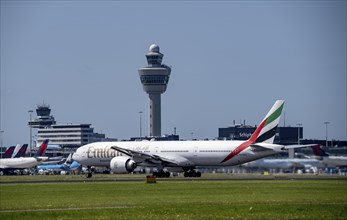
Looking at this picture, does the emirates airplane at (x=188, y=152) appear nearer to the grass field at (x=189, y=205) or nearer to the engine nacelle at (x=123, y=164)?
the engine nacelle at (x=123, y=164)

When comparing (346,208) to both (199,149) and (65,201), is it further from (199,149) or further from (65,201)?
(199,149)

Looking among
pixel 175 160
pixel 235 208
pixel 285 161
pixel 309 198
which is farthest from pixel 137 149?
pixel 235 208

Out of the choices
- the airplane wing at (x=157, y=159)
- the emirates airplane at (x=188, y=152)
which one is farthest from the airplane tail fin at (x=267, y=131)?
the airplane wing at (x=157, y=159)

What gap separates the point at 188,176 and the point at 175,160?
129 inches

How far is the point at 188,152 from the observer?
97688mm

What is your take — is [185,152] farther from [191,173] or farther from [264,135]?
[264,135]

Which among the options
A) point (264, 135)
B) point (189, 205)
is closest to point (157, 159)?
point (264, 135)

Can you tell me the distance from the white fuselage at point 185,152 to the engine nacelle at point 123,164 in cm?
549

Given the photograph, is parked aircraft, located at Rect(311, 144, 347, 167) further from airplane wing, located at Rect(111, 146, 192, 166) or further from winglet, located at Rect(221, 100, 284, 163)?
airplane wing, located at Rect(111, 146, 192, 166)

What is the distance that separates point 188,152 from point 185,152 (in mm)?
493

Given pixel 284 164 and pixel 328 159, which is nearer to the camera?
pixel 284 164

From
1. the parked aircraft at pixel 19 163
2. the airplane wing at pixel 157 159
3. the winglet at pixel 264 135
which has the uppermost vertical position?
the winglet at pixel 264 135

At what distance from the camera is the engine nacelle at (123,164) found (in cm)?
9562

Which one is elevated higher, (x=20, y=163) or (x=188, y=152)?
(x=188, y=152)
